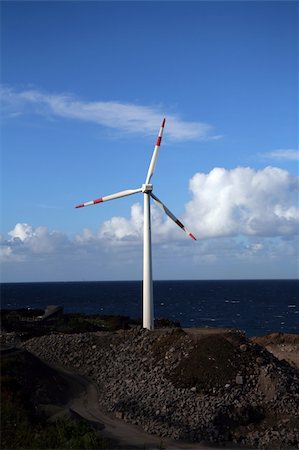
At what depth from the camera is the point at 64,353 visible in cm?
3738

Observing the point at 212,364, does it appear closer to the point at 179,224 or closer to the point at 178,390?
the point at 178,390

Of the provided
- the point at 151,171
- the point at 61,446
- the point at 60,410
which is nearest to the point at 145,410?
the point at 60,410

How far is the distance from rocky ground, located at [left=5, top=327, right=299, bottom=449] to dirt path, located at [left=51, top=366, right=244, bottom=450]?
0.47 m

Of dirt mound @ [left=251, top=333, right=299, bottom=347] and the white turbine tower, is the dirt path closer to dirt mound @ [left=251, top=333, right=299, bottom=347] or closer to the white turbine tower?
the white turbine tower

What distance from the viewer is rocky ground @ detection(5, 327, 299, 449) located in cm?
2606

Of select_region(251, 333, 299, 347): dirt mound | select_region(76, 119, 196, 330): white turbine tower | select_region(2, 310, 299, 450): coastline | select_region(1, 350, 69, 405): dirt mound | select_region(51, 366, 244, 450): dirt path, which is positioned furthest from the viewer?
select_region(251, 333, 299, 347): dirt mound

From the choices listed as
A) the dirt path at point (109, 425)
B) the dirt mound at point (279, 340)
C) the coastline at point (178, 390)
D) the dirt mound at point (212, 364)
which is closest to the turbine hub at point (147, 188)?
the coastline at point (178, 390)

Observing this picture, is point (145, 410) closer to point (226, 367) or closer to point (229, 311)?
point (226, 367)

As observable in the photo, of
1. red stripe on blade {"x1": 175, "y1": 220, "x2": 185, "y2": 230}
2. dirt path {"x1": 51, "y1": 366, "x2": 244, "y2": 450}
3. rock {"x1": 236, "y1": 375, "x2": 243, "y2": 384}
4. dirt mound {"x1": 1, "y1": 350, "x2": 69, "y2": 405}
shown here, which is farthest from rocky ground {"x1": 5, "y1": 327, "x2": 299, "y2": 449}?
red stripe on blade {"x1": 175, "y1": 220, "x2": 185, "y2": 230}

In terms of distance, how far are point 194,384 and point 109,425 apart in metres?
5.25

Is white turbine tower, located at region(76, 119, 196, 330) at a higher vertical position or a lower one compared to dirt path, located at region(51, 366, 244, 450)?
higher

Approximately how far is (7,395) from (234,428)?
10.6 meters

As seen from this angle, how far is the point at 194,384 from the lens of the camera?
2944cm

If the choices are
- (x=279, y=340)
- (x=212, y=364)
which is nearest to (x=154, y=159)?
(x=212, y=364)
